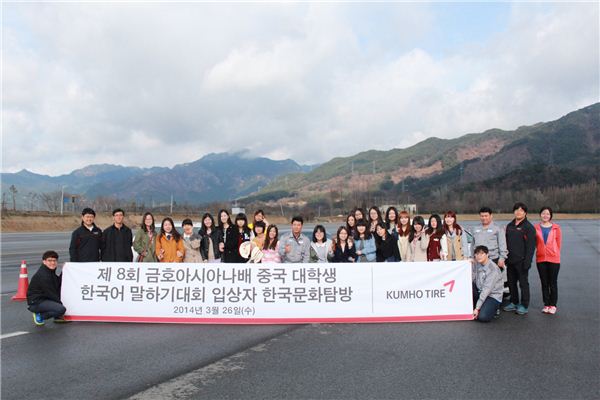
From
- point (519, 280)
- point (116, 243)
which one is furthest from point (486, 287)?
point (116, 243)

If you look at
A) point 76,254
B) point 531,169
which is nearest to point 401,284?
point 76,254

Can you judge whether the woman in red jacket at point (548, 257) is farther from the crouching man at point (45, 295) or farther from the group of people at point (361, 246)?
the crouching man at point (45, 295)

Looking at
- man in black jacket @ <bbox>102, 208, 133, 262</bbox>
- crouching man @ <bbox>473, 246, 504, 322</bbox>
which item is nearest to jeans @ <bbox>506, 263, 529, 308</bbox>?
crouching man @ <bbox>473, 246, 504, 322</bbox>

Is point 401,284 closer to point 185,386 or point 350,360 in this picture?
point 350,360

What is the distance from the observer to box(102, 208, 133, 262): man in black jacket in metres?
8.46

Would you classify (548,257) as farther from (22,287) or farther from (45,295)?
(22,287)

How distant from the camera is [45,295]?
7379mm

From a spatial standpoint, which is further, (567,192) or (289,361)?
(567,192)

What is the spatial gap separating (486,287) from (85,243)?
723 centimetres

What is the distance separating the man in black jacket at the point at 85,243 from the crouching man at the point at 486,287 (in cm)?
697

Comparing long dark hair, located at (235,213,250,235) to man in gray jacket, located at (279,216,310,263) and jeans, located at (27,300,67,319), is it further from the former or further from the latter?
jeans, located at (27,300,67,319)

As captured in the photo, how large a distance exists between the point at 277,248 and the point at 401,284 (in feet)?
7.95

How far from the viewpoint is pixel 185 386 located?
15.3ft

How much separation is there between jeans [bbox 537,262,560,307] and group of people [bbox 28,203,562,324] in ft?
0.05
